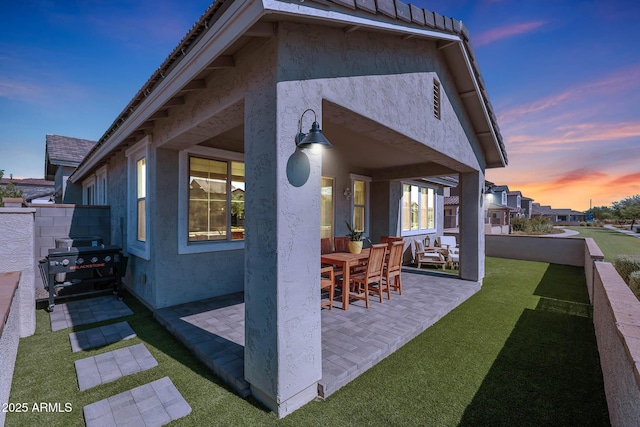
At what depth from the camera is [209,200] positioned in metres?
5.53

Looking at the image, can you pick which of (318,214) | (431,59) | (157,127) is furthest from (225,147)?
(431,59)

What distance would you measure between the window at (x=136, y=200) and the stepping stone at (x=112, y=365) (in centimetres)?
228

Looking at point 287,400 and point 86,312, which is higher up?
point 287,400

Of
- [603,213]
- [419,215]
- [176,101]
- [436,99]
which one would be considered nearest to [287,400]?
[176,101]

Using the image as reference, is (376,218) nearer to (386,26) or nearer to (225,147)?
(225,147)

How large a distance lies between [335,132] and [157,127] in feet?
10.9

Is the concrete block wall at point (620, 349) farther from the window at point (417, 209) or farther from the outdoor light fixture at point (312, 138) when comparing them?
the window at point (417, 209)

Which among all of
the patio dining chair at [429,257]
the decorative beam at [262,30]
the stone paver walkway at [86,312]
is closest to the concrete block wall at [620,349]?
the decorative beam at [262,30]

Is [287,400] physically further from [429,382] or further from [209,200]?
[209,200]

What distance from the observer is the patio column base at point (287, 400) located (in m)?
2.45

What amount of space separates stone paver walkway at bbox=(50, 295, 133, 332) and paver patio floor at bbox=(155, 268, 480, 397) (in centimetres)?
109

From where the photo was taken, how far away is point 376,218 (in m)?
9.92

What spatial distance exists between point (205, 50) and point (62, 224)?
686 cm

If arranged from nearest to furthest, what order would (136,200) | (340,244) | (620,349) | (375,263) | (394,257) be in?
(620,349), (375,263), (394,257), (136,200), (340,244)
